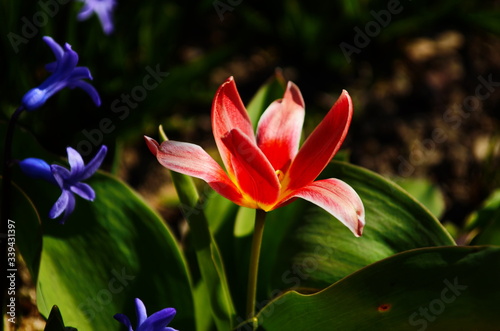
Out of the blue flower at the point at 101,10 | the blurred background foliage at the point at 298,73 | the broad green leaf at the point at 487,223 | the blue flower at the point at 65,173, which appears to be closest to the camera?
the blue flower at the point at 65,173

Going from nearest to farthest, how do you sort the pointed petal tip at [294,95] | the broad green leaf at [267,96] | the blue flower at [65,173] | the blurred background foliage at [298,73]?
the blue flower at [65,173], the pointed petal tip at [294,95], the broad green leaf at [267,96], the blurred background foliage at [298,73]

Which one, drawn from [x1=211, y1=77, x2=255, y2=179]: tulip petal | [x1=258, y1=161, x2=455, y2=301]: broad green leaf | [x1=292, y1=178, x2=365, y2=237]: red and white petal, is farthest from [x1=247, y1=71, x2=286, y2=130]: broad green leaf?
[x1=292, y1=178, x2=365, y2=237]: red and white petal

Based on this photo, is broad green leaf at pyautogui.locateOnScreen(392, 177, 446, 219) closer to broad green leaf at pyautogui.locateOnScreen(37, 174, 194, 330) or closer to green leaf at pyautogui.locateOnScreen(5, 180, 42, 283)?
broad green leaf at pyautogui.locateOnScreen(37, 174, 194, 330)

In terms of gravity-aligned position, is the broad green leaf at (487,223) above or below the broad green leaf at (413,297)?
below

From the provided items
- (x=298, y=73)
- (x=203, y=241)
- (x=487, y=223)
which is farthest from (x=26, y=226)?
(x=298, y=73)

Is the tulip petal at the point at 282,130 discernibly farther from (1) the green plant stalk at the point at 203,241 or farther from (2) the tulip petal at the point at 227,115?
(1) the green plant stalk at the point at 203,241

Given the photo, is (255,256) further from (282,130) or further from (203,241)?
(282,130)

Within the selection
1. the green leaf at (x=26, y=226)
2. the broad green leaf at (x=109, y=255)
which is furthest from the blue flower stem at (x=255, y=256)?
the green leaf at (x=26, y=226)
